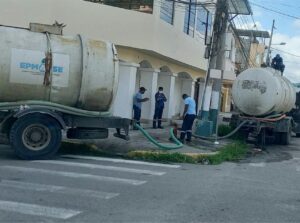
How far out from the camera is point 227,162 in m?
13.4

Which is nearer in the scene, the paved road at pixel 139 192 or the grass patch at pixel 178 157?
the paved road at pixel 139 192

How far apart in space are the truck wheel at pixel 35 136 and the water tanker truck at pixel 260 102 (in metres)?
8.11

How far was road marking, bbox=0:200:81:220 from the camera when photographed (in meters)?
6.60

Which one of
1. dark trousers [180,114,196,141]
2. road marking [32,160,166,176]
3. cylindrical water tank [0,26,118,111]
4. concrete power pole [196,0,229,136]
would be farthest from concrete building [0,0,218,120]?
road marking [32,160,166,176]

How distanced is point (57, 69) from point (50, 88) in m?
0.46

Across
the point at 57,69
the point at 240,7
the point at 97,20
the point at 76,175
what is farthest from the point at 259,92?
the point at 240,7

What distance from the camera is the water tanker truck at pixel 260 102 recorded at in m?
17.3

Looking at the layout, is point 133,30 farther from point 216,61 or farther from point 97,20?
point 216,61

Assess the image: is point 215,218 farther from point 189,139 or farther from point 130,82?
point 130,82

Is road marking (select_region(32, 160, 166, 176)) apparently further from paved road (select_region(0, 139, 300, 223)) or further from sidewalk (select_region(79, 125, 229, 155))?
sidewalk (select_region(79, 125, 229, 155))

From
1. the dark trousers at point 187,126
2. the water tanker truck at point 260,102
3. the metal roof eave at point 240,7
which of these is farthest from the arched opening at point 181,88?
the dark trousers at point 187,126

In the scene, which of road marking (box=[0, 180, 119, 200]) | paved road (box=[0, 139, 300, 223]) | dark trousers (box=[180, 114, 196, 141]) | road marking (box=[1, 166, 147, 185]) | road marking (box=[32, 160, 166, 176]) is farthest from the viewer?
dark trousers (box=[180, 114, 196, 141])

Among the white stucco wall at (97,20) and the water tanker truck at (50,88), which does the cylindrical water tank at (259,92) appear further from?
the water tanker truck at (50,88)

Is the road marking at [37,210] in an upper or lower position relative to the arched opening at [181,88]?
lower
